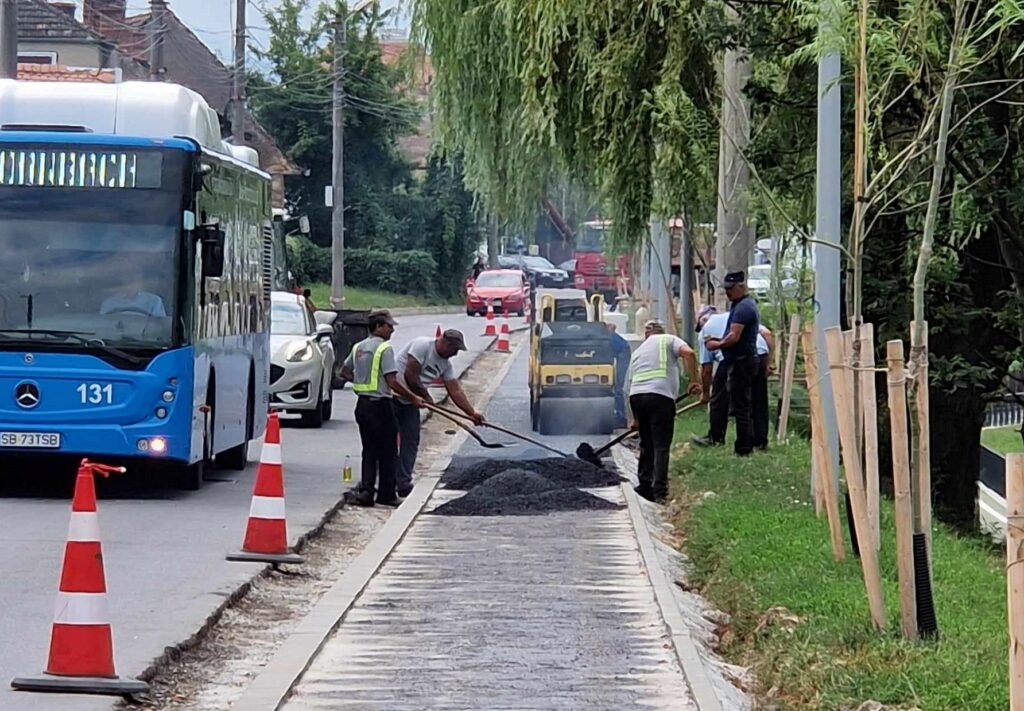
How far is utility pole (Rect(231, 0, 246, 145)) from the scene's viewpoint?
122 feet

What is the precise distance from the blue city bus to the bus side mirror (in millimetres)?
12

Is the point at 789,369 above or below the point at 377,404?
above

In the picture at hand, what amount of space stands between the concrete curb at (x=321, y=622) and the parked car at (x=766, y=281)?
8263mm

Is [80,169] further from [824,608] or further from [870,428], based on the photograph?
[870,428]

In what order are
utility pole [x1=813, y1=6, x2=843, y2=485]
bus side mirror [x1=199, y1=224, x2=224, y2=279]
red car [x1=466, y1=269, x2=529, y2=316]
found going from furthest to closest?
red car [x1=466, y1=269, x2=529, y2=316] → bus side mirror [x1=199, y1=224, x2=224, y2=279] → utility pole [x1=813, y1=6, x2=843, y2=485]

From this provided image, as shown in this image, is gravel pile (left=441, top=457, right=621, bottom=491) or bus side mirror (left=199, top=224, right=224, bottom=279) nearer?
bus side mirror (left=199, top=224, right=224, bottom=279)

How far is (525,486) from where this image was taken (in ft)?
51.9

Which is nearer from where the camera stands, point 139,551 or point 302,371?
point 139,551

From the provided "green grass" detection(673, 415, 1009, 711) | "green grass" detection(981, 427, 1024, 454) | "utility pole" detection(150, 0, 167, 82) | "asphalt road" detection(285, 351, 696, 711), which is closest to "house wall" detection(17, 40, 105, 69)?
"utility pole" detection(150, 0, 167, 82)

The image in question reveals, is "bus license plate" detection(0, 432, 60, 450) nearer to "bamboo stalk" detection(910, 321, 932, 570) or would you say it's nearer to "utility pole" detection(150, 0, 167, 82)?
"bamboo stalk" detection(910, 321, 932, 570)

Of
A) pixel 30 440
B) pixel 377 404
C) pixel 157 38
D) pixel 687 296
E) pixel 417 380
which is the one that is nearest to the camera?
pixel 30 440

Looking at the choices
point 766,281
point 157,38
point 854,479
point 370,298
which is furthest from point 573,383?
point 370,298

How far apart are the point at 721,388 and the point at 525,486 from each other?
4407 mm

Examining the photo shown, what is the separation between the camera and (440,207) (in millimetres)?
74250
